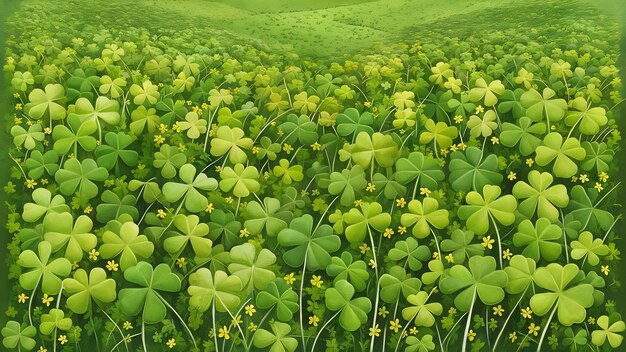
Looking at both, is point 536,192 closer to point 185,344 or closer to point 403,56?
point 403,56

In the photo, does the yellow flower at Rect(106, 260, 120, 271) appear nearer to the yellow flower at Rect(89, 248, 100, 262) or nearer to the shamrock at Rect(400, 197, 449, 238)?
the yellow flower at Rect(89, 248, 100, 262)

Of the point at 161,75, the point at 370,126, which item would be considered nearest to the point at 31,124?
the point at 161,75

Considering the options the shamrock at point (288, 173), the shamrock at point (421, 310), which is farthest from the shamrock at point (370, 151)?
the shamrock at point (421, 310)

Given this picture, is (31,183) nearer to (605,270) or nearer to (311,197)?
(311,197)

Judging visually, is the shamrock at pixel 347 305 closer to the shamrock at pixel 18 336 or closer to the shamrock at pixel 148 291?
the shamrock at pixel 148 291

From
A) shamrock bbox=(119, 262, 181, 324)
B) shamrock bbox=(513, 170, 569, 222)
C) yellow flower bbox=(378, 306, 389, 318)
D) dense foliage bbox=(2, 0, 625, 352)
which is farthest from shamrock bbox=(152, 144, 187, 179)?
shamrock bbox=(513, 170, 569, 222)

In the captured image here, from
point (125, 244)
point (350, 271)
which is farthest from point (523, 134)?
point (125, 244)
